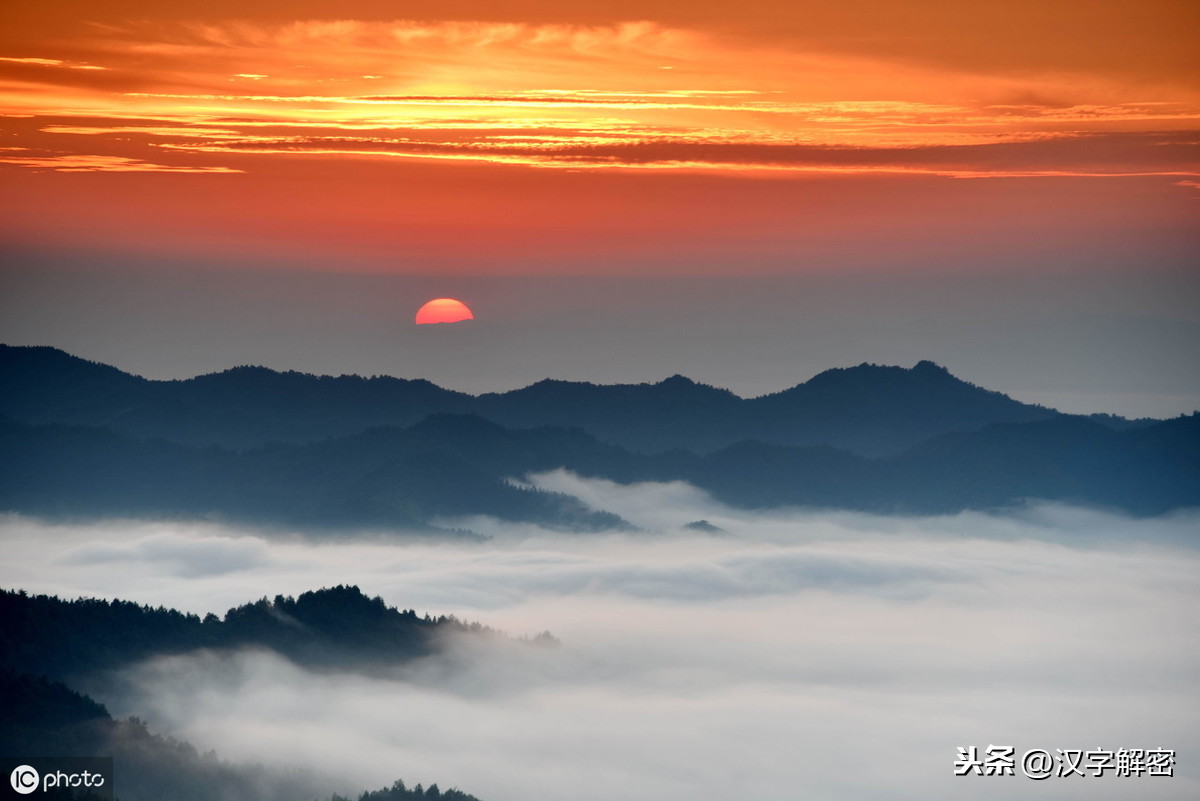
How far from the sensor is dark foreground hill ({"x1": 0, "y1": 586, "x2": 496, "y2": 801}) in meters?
108

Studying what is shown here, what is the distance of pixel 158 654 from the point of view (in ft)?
482

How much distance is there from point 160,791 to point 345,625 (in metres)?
59.7

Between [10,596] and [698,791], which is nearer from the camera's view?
[10,596]

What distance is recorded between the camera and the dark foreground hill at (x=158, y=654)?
108062 mm

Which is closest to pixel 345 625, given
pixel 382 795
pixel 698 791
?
pixel 698 791

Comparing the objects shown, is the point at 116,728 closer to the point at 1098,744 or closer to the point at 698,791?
the point at 698,791

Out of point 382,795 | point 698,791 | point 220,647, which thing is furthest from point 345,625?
point 382,795

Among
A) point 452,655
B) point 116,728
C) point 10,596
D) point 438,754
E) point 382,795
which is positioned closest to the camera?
point 382,795

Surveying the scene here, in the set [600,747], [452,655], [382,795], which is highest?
[452,655]

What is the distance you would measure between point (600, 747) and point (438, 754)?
2918 cm

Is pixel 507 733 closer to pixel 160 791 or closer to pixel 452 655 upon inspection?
pixel 452 655

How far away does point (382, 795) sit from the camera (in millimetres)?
105250

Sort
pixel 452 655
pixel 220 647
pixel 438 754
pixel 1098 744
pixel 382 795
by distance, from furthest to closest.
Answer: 1. pixel 1098 744
2. pixel 452 655
3. pixel 438 754
4. pixel 220 647
5. pixel 382 795

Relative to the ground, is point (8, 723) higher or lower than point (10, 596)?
lower
